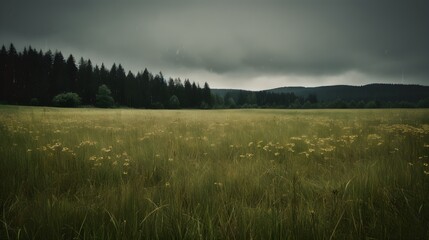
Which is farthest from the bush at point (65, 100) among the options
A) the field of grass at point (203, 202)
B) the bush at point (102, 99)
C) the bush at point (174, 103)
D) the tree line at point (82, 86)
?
the field of grass at point (203, 202)

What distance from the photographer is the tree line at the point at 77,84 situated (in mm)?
62375

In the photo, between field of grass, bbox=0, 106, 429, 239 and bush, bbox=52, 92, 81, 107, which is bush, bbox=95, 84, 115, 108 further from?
field of grass, bbox=0, 106, 429, 239

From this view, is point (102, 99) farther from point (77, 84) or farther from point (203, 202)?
point (203, 202)

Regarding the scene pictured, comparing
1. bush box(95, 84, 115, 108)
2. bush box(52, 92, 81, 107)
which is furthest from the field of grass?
bush box(95, 84, 115, 108)

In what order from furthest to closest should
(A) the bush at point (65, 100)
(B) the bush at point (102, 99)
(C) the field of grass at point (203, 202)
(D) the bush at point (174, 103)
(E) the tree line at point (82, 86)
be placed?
1. (D) the bush at point (174, 103)
2. (B) the bush at point (102, 99)
3. (E) the tree line at point (82, 86)
4. (A) the bush at point (65, 100)
5. (C) the field of grass at point (203, 202)

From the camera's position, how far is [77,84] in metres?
73.8

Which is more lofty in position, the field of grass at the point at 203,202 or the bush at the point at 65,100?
the bush at the point at 65,100

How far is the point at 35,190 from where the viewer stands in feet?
7.50

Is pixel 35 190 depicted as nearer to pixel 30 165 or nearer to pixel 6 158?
pixel 30 165

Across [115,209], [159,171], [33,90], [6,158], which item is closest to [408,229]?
[115,209]

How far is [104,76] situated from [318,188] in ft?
308

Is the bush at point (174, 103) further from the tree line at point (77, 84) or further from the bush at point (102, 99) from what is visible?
the bush at point (102, 99)

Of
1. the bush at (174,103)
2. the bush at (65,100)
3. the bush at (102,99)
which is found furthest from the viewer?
the bush at (174,103)

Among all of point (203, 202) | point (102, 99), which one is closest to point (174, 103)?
point (102, 99)
